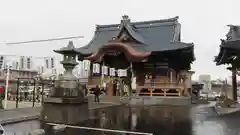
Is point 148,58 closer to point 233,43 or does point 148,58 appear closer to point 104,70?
point 104,70

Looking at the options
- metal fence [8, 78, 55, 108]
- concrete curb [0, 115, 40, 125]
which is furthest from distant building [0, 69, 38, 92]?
concrete curb [0, 115, 40, 125]

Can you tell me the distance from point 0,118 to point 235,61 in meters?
17.6

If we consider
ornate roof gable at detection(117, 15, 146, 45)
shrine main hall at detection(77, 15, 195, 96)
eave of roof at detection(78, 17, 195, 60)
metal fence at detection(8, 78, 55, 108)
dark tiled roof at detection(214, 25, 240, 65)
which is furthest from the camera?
ornate roof gable at detection(117, 15, 146, 45)

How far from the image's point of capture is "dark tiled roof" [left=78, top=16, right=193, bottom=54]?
29953 mm

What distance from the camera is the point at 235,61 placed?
69.5 feet

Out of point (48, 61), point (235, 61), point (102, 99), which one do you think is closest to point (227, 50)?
point (235, 61)

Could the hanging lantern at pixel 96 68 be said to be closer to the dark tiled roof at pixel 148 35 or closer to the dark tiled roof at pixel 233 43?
the dark tiled roof at pixel 148 35

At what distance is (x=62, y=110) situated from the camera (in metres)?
12.3

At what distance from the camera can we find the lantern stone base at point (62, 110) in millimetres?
12234

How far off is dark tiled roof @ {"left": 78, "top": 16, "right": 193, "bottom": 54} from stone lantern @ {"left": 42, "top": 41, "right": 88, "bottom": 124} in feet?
54.7

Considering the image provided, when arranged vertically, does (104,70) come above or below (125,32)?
below

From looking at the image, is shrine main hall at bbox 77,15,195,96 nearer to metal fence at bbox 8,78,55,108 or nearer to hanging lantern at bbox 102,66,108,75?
hanging lantern at bbox 102,66,108,75

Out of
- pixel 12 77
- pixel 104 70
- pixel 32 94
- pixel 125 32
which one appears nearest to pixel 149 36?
pixel 125 32

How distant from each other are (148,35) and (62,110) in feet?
77.3
